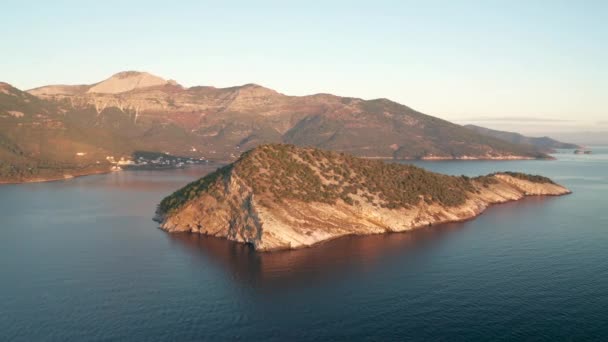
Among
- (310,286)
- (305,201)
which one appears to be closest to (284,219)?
(305,201)

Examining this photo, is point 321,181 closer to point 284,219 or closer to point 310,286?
point 284,219

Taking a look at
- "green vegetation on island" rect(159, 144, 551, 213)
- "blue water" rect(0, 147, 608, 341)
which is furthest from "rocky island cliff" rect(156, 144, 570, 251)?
"blue water" rect(0, 147, 608, 341)

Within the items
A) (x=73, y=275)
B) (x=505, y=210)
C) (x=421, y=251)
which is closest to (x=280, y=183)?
(x=421, y=251)

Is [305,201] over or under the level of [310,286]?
over

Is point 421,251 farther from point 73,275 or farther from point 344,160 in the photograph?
point 73,275

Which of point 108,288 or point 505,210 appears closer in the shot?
point 108,288
